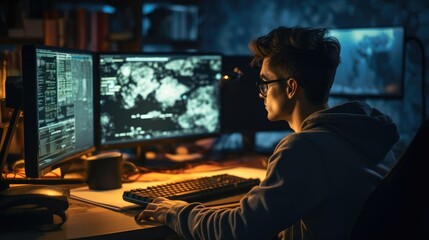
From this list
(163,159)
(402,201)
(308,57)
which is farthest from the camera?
(163,159)

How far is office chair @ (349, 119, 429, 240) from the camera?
124 cm

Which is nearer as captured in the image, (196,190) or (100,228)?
(100,228)

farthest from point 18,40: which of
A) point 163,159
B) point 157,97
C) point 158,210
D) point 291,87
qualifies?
point 291,87

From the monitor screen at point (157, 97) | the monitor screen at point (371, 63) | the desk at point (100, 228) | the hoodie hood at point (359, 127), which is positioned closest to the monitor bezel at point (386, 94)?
the monitor screen at point (371, 63)

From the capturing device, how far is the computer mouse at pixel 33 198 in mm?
1478

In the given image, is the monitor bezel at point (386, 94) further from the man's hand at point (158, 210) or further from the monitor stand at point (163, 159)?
the man's hand at point (158, 210)

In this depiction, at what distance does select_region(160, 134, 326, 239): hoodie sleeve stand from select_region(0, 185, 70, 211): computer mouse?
432 mm

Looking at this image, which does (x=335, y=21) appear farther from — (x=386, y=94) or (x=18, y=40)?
(x=18, y=40)

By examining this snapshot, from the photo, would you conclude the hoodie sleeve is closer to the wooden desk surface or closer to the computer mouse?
the wooden desk surface

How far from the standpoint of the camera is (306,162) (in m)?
1.34

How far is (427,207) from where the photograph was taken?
4.34 feet

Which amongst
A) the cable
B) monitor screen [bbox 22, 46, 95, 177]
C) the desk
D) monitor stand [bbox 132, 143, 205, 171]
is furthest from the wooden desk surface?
the cable

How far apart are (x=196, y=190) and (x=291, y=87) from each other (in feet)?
1.50

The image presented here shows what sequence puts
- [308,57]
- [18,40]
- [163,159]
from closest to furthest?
[308,57] < [163,159] < [18,40]
